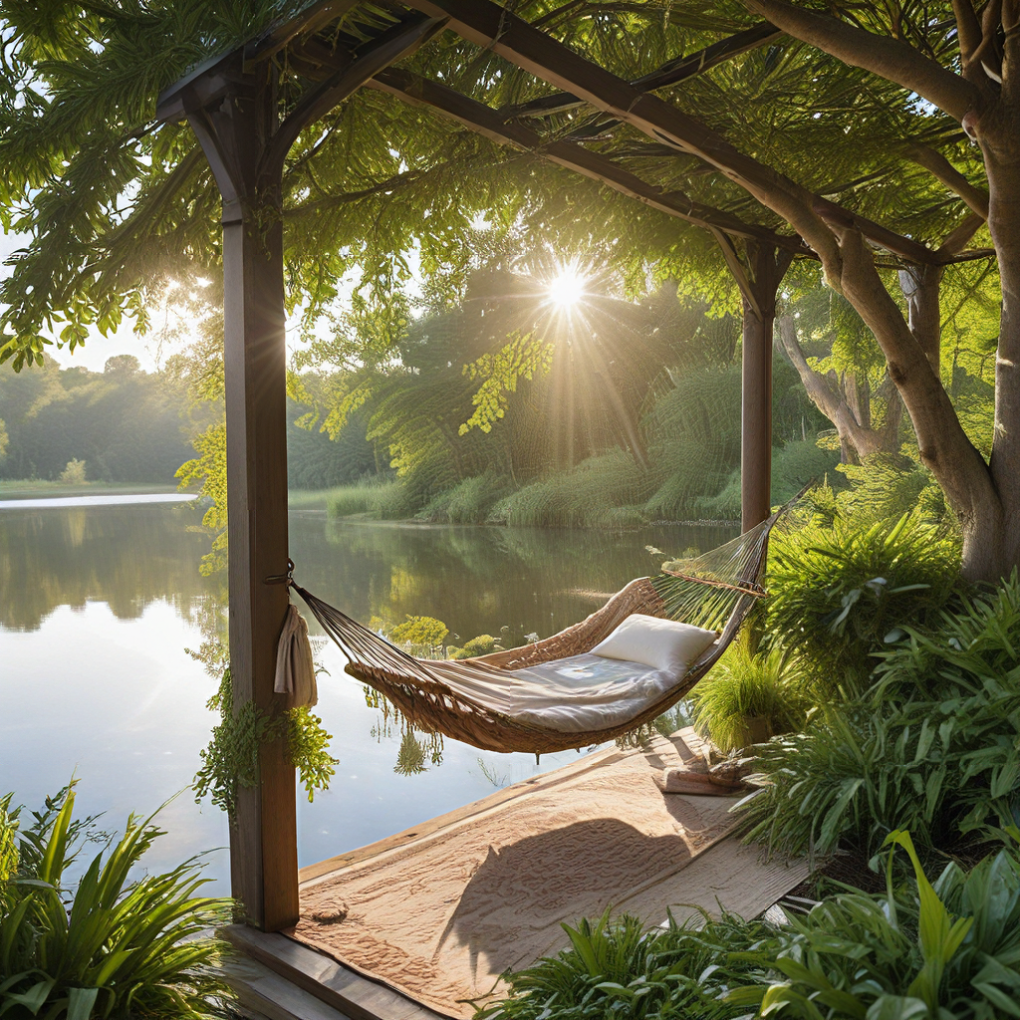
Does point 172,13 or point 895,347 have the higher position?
point 172,13

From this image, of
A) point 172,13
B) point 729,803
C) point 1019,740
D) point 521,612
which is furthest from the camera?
point 521,612

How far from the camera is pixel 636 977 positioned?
1557 millimetres

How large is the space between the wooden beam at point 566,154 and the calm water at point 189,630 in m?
1.97

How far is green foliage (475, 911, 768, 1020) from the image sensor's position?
1.42 metres

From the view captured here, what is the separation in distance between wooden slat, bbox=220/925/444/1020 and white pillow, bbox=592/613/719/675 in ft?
4.87

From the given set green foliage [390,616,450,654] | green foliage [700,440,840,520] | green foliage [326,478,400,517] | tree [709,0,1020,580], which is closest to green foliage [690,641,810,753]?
tree [709,0,1020,580]

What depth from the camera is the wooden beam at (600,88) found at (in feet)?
6.24

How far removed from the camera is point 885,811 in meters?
2.26

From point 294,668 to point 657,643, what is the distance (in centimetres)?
157

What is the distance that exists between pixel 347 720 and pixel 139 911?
4.76 metres

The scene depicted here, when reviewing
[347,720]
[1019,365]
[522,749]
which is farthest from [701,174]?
[347,720]

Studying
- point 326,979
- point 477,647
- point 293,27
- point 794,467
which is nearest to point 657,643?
point 326,979

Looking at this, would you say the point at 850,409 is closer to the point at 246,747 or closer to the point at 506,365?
the point at 506,365

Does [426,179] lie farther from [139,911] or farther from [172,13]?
[139,911]
